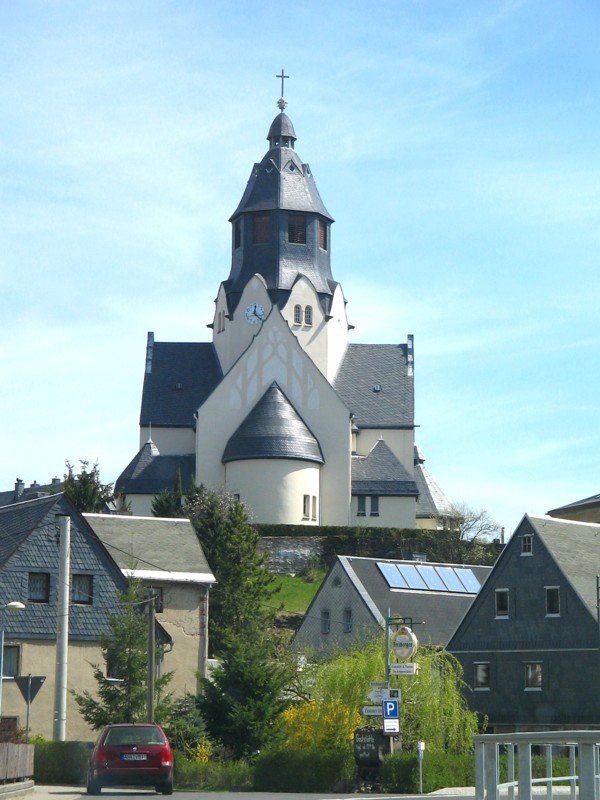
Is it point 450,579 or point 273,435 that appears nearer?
point 450,579

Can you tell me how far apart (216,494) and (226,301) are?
53.8 feet

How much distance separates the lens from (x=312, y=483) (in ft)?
293

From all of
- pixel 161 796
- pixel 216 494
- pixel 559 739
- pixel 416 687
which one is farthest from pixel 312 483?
pixel 559 739

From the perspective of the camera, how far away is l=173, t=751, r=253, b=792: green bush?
125ft

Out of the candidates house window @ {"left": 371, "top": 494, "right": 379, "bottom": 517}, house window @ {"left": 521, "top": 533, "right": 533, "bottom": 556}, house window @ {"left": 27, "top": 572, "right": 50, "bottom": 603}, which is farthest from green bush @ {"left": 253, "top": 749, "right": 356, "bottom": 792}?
house window @ {"left": 371, "top": 494, "right": 379, "bottom": 517}

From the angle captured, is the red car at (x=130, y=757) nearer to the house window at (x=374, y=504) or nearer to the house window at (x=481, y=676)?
the house window at (x=481, y=676)

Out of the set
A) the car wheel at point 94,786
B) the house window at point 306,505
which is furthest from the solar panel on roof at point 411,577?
the car wheel at point 94,786

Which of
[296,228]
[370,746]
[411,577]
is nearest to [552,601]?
[411,577]

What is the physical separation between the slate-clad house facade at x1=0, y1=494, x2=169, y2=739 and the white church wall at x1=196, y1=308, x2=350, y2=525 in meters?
39.9

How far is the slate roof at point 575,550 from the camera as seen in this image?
55562 millimetres

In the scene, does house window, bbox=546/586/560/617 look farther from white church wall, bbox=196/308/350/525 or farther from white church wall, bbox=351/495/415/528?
white church wall, bbox=351/495/415/528

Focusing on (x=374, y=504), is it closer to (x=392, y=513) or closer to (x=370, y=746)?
(x=392, y=513)

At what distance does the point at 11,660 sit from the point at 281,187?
181 ft

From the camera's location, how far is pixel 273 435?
88.9m
